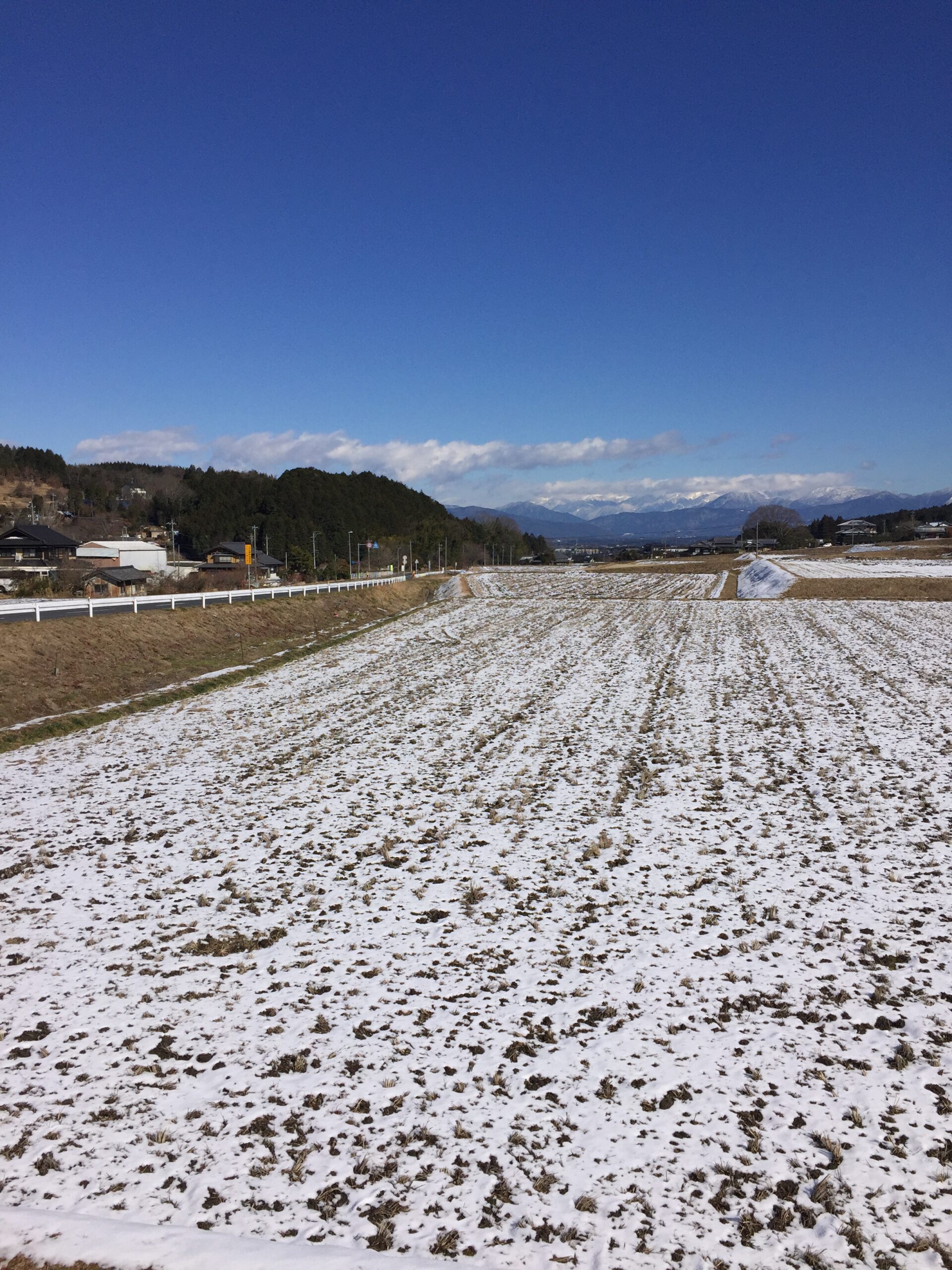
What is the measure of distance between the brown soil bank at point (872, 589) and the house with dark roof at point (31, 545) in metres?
66.3

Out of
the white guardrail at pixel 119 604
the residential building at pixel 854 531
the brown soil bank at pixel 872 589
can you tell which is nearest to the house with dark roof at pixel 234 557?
the white guardrail at pixel 119 604

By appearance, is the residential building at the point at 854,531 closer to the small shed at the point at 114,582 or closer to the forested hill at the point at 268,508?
the forested hill at the point at 268,508

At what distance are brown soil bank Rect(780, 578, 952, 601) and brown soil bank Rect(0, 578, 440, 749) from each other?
104ft

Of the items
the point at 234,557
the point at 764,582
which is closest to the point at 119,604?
the point at 764,582

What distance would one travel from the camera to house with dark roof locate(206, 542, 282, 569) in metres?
94.5

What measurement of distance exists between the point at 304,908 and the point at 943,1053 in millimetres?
6061

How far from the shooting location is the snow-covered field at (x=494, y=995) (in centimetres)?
438

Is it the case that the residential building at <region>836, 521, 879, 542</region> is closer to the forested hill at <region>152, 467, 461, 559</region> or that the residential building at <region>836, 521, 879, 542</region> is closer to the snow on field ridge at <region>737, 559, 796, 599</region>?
the forested hill at <region>152, 467, 461, 559</region>

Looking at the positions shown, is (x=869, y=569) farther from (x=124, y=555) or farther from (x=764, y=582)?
(x=124, y=555)

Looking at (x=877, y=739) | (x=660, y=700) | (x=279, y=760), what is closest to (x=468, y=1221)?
(x=279, y=760)

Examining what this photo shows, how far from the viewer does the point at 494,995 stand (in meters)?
6.44

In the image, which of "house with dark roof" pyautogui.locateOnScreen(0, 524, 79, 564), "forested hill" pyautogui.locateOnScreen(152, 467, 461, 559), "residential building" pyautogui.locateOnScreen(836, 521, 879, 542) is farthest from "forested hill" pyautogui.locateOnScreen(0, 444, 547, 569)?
"residential building" pyautogui.locateOnScreen(836, 521, 879, 542)

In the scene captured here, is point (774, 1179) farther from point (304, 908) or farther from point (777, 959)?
point (304, 908)

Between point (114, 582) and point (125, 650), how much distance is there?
3716 cm
